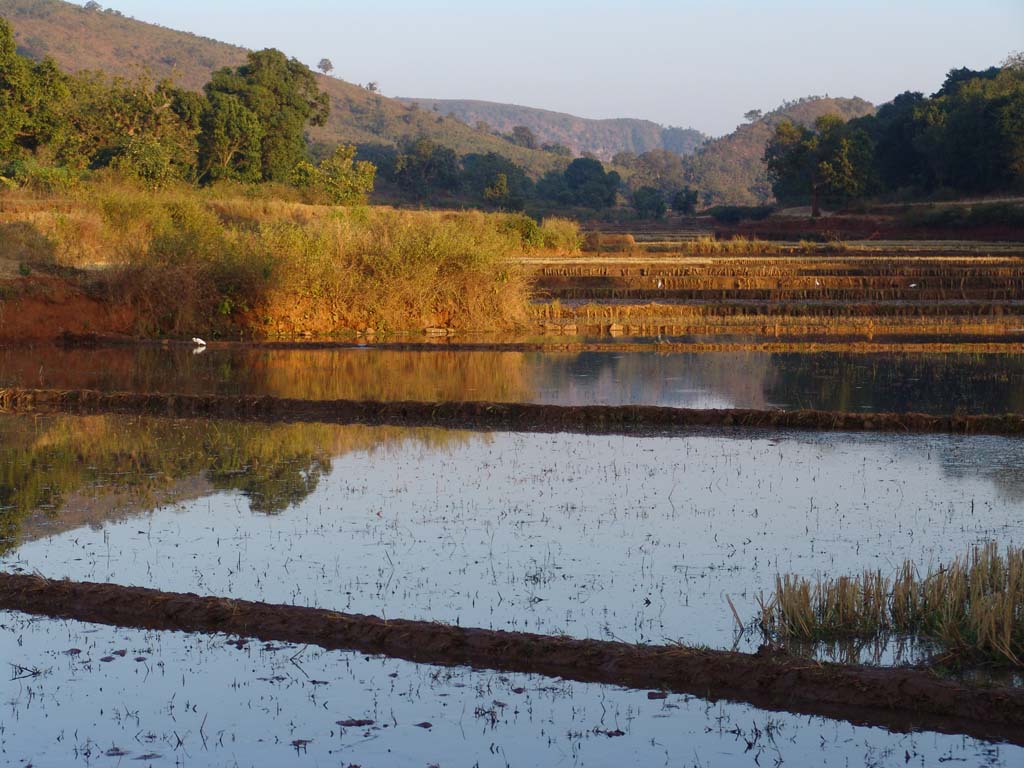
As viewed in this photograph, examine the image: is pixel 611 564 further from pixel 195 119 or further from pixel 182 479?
pixel 195 119

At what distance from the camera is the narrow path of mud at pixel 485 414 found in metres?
13.4

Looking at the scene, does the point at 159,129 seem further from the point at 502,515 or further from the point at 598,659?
the point at 598,659

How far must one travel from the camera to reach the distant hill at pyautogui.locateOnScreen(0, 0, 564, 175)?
11950 cm

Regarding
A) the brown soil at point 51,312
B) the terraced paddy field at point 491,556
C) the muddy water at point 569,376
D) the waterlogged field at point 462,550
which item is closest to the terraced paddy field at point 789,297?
the muddy water at point 569,376

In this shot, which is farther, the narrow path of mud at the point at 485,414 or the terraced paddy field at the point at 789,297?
the terraced paddy field at the point at 789,297

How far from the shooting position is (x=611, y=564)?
314 inches

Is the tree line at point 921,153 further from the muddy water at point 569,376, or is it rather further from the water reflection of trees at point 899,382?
the muddy water at point 569,376

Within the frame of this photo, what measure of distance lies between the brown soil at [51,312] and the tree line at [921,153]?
43248mm

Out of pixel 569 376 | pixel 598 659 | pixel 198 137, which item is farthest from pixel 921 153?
pixel 598 659

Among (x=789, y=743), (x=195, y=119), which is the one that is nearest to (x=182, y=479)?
(x=789, y=743)

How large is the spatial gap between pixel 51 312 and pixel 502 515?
1618 centimetres

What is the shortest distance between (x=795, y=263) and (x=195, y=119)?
27609 millimetres

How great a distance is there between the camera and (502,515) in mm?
9484

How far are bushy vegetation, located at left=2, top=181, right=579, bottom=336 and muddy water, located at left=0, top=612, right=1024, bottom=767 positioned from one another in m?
17.4
